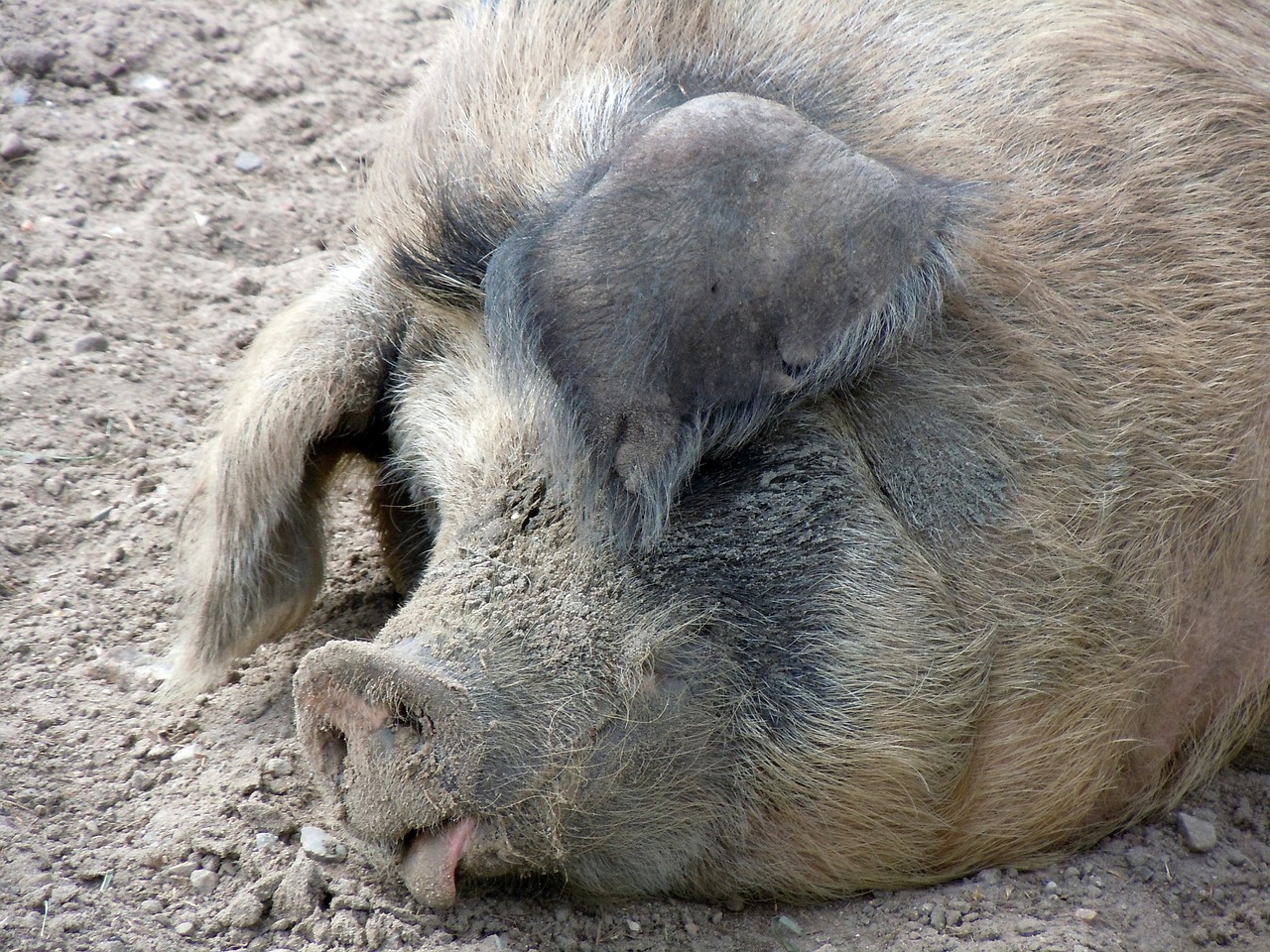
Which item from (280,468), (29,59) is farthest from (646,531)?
(29,59)

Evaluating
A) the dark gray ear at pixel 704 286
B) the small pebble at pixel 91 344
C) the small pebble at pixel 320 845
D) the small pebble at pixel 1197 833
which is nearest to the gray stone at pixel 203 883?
the small pebble at pixel 320 845

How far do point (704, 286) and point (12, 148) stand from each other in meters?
2.85

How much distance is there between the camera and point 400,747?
2264 mm

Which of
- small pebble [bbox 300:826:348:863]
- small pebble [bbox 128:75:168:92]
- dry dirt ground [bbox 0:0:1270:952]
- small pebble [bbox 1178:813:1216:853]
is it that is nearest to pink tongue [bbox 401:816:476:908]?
dry dirt ground [bbox 0:0:1270:952]

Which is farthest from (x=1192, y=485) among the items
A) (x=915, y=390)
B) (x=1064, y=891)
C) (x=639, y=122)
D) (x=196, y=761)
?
(x=196, y=761)

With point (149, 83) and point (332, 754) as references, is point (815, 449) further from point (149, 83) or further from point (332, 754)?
point (149, 83)

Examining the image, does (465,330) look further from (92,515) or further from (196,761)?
(92,515)

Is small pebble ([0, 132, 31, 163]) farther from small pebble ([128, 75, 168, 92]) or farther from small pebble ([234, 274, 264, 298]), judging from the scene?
small pebble ([234, 274, 264, 298])

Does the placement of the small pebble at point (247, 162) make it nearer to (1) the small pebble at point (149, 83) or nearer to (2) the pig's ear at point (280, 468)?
(1) the small pebble at point (149, 83)

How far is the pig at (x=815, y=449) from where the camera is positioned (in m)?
2.32

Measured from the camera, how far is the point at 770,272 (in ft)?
7.54

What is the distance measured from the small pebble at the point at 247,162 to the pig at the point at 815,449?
5.97ft

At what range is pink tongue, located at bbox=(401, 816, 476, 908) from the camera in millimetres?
2291

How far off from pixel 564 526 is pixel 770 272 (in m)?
0.57
